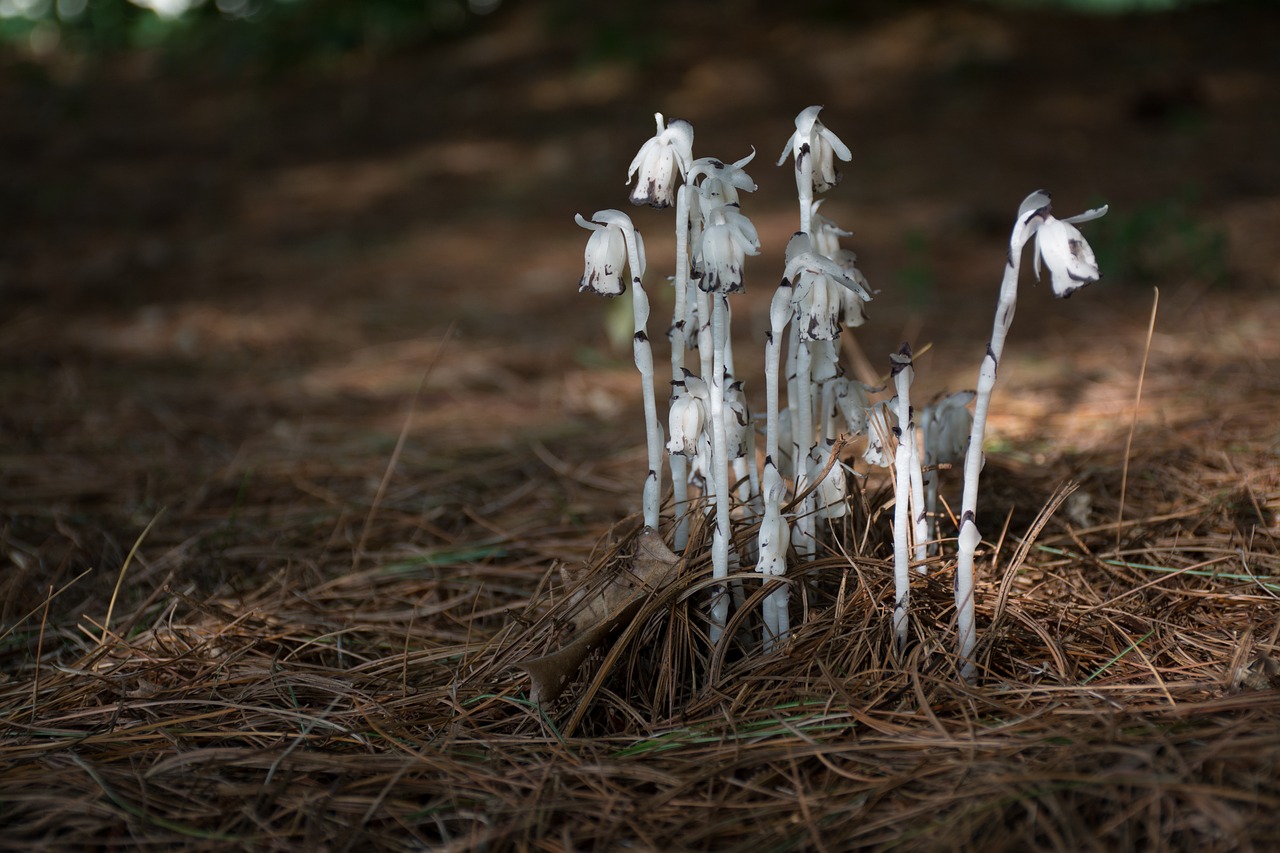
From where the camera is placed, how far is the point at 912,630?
1.68 m

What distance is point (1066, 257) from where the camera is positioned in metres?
1.35

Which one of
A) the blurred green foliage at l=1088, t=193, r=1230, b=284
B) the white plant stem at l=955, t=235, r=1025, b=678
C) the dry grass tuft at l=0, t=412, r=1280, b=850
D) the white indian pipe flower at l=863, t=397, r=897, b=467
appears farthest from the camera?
the blurred green foliage at l=1088, t=193, r=1230, b=284

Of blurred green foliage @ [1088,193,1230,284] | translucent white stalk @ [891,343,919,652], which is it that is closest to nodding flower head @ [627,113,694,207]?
translucent white stalk @ [891,343,919,652]

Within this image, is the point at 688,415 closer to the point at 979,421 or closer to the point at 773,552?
the point at 773,552

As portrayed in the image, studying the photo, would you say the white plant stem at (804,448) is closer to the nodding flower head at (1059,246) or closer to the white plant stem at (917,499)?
the white plant stem at (917,499)

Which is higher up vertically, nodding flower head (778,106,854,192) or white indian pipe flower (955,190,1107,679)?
nodding flower head (778,106,854,192)

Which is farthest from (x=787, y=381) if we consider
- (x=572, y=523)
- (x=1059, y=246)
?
(x=572, y=523)

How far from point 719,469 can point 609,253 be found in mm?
376

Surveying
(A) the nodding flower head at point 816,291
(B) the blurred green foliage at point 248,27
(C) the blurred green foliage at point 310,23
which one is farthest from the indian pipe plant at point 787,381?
(B) the blurred green foliage at point 248,27

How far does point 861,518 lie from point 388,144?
22.1 feet

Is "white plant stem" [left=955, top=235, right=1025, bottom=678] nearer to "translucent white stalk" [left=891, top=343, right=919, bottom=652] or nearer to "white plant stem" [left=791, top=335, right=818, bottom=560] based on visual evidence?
"translucent white stalk" [left=891, top=343, right=919, bottom=652]

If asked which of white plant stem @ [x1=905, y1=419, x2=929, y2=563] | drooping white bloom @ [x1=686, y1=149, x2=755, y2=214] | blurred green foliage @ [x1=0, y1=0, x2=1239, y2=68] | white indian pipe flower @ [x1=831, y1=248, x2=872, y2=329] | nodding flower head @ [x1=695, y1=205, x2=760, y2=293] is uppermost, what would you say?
blurred green foliage @ [x1=0, y1=0, x2=1239, y2=68]

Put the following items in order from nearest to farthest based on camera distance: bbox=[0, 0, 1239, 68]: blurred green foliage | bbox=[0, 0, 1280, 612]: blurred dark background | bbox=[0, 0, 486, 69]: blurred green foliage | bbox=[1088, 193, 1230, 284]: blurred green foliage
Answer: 1. bbox=[0, 0, 1280, 612]: blurred dark background
2. bbox=[1088, 193, 1230, 284]: blurred green foliage
3. bbox=[0, 0, 1239, 68]: blurred green foliage
4. bbox=[0, 0, 486, 69]: blurred green foliage

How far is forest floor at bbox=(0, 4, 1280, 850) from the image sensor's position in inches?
54.4
